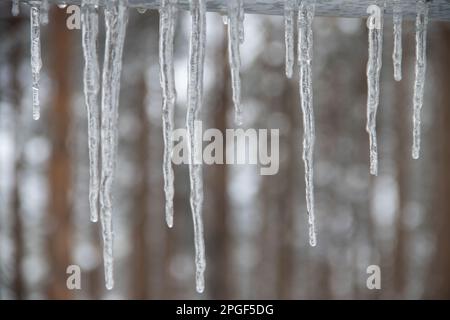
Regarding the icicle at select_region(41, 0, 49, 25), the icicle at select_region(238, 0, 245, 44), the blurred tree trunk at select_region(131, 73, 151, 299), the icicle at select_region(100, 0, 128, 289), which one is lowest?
the blurred tree trunk at select_region(131, 73, 151, 299)

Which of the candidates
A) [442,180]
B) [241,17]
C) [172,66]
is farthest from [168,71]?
[442,180]

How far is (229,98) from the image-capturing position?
6.20 ft

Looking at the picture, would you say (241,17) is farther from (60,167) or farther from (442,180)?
(442,180)

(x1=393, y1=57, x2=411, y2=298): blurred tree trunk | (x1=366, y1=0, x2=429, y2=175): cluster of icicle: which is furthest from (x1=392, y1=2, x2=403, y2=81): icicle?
(x1=393, y1=57, x2=411, y2=298): blurred tree trunk

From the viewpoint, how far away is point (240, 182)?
1.90 m

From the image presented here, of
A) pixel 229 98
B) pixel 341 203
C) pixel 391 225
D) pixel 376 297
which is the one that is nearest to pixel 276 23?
pixel 229 98

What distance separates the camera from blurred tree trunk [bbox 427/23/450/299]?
204 centimetres

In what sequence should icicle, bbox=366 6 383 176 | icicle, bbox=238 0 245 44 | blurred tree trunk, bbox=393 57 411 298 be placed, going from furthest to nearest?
1. blurred tree trunk, bbox=393 57 411 298
2. icicle, bbox=366 6 383 176
3. icicle, bbox=238 0 245 44

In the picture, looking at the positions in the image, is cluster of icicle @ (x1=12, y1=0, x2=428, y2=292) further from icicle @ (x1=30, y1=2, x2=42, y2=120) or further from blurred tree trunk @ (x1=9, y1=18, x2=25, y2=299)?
blurred tree trunk @ (x1=9, y1=18, x2=25, y2=299)

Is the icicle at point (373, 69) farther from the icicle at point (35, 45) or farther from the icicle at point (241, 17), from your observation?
the icicle at point (35, 45)

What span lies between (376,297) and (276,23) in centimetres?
112

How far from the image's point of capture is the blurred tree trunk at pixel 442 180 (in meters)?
2.04

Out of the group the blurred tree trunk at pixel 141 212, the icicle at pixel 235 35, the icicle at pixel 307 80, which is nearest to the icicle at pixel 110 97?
Result: the icicle at pixel 235 35
